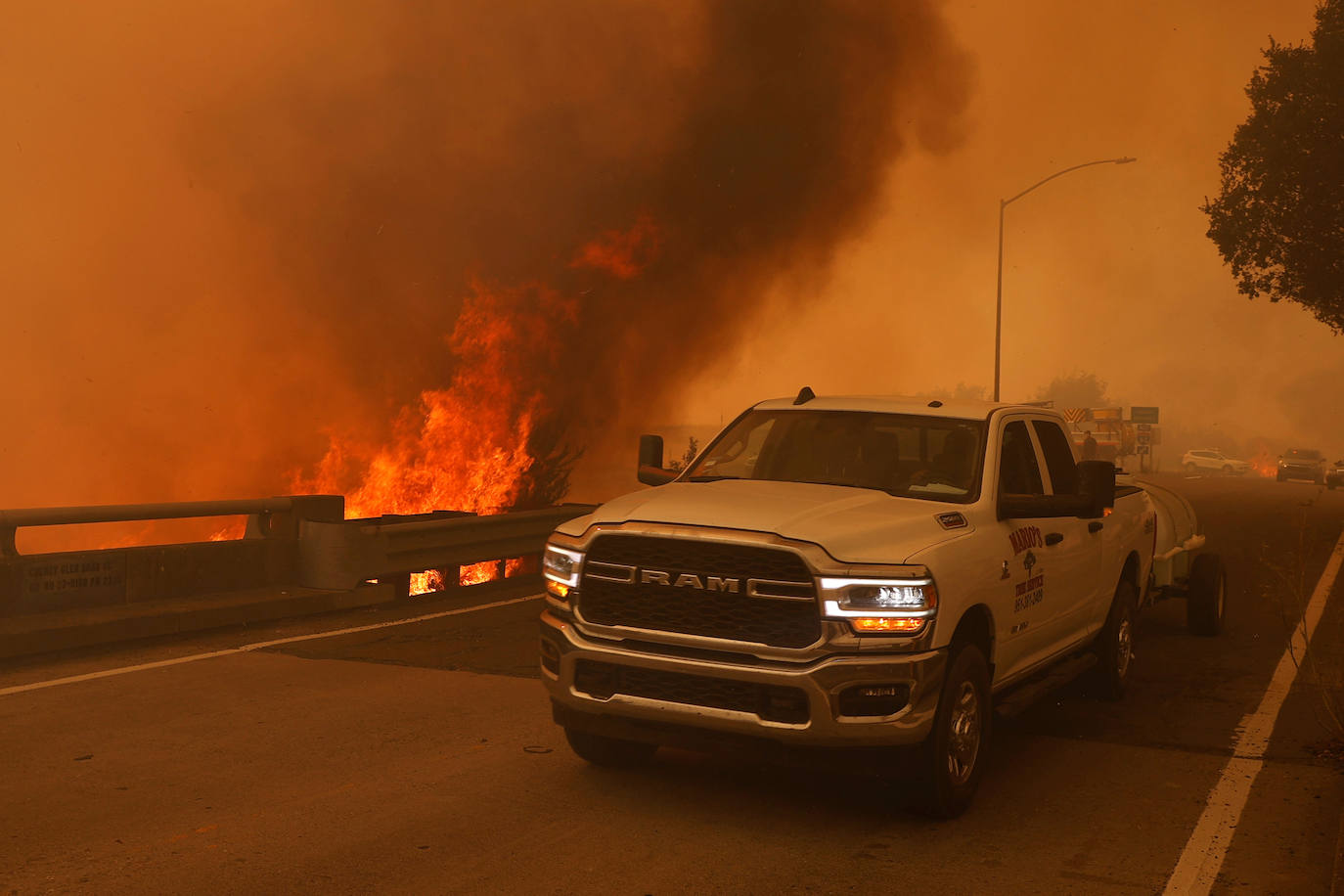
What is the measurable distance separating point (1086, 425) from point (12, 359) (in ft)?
148

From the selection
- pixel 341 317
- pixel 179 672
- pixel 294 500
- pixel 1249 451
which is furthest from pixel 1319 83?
pixel 1249 451

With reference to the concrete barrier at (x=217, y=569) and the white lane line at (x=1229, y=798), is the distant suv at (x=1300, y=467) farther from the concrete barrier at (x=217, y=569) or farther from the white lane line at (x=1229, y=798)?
the concrete barrier at (x=217, y=569)

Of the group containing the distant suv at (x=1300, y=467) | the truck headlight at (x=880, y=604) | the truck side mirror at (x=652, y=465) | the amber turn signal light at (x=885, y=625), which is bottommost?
the distant suv at (x=1300, y=467)

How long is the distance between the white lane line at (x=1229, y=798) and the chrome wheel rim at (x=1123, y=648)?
0.80 metres

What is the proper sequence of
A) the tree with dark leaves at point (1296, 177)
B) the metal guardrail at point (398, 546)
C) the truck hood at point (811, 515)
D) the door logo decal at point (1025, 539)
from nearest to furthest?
the truck hood at point (811, 515)
the door logo decal at point (1025, 539)
the metal guardrail at point (398, 546)
the tree with dark leaves at point (1296, 177)

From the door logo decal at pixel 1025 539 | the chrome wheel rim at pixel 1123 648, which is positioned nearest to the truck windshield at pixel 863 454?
the door logo decal at pixel 1025 539

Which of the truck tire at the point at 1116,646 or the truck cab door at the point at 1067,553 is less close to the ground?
the truck cab door at the point at 1067,553

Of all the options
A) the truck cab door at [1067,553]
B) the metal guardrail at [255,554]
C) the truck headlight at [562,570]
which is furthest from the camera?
the metal guardrail at [255,554]

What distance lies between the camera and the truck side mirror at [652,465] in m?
7.39

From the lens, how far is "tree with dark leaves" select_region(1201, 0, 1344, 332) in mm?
30578

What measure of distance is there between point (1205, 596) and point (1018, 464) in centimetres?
474

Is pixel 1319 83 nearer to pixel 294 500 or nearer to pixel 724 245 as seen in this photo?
pixel 724 245

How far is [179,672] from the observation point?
8.74m

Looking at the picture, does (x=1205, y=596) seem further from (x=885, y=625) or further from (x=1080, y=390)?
(x=1080, y=390)
